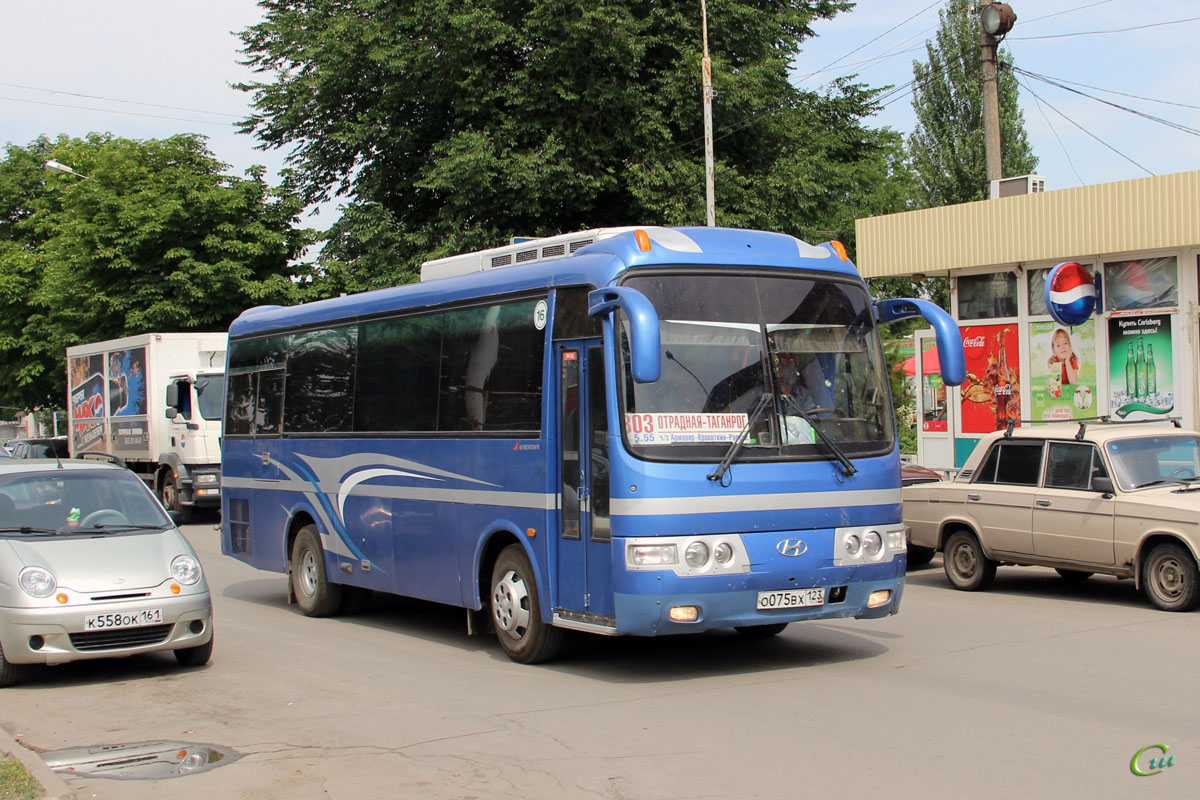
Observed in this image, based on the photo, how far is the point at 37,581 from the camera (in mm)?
9422

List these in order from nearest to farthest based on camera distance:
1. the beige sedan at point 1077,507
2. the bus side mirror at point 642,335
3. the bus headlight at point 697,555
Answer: the bus side mirror at point 642,335, the bus headlight at point 697,555, the beige sedan at point 1077,507

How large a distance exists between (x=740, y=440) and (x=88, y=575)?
4.93 m

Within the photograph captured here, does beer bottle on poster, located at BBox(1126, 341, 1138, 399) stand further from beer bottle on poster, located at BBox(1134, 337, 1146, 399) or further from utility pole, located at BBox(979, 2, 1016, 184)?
utility pole, located at BBox(979, 2, 1016, 184)

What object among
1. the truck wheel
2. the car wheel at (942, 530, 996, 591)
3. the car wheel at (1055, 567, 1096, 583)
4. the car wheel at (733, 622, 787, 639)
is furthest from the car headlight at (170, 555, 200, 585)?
the truck wheel

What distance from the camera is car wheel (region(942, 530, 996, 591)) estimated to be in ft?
Result: 45.9

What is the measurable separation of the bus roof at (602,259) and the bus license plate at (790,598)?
94.5 inches

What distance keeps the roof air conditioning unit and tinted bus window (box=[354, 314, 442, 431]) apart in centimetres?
1219

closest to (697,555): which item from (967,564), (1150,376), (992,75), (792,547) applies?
(792,547)

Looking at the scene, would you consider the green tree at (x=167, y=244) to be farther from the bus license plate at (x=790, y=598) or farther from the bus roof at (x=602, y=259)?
the bus license plate at (x=790, y=598)

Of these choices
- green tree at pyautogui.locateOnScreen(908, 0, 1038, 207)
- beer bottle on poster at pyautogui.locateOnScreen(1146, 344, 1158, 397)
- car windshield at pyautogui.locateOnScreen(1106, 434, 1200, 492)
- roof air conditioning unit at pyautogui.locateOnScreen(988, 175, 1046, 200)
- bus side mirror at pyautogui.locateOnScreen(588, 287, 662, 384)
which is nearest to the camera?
bus side mirror at pyautogui.locateOnScreen(588, 287, 662, 384)

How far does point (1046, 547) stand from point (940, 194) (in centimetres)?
3373

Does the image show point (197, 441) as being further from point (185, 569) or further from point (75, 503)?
point (185, 569)

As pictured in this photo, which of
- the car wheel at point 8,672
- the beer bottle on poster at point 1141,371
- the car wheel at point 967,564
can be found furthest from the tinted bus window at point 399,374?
the beer bottle on poster at point 1141,371

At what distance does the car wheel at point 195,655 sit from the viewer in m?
10.3
